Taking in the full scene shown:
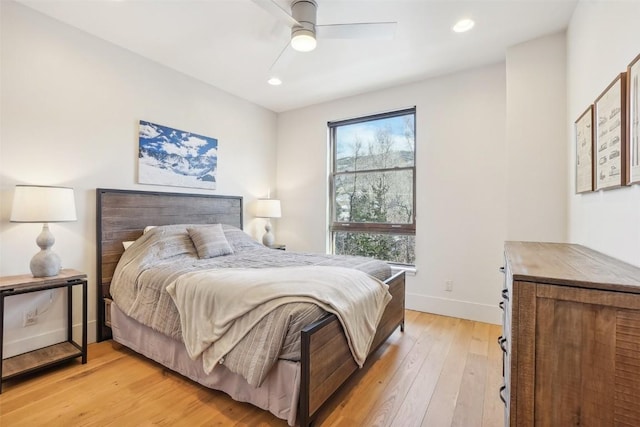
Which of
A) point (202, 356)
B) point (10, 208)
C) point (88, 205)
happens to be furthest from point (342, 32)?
point (10, 208)

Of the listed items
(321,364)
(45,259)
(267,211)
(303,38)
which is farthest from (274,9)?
(267,211)

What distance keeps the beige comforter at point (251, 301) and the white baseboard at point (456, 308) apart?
165 cm

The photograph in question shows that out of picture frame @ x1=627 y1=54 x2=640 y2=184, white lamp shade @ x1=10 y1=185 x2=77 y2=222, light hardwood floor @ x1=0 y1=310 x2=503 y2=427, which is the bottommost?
light hardwood floor @ x1=0 y1=310 x2=503 y2=427

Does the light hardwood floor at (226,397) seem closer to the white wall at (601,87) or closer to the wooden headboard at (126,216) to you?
the wooden headboard at (126,216)

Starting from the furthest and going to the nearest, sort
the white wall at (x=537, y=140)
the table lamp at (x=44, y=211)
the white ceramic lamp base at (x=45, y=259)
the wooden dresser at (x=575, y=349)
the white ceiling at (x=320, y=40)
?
the white wall at (x=537, y=140) → the white ceiling at (x=320, y=40) → the white ceramic lamp base at (x=45, y=259) → the table lamp at (x=44, y=211) → the wooden dresser at (x=575, y=349)

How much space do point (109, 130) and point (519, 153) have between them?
3925mm

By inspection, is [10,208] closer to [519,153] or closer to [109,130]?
[109,130]

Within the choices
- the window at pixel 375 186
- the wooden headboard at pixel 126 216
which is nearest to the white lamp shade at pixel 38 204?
the wooden headboard at pixel 126 216

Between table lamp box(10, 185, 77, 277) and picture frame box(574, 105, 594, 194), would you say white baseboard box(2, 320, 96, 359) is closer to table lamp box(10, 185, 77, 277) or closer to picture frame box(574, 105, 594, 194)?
table lamp box(10, 185, 77, 277)

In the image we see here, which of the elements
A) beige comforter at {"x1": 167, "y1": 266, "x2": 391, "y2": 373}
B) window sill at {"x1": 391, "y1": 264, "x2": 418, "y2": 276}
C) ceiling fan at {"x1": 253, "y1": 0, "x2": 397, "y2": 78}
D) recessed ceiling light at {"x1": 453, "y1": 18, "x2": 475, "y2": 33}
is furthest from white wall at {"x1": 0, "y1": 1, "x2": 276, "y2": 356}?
recessed ceiling light at {"x1": 453, "y1": 18, "x2": 475, "y2": 33}

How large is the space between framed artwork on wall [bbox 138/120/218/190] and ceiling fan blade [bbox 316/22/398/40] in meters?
2.02

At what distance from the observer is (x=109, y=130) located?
2.83 meters

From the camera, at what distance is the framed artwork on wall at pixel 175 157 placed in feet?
10.2

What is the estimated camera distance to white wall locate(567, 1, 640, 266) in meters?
1.29
